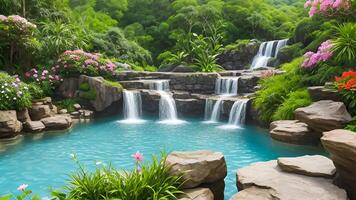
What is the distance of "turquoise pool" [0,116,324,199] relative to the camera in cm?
677

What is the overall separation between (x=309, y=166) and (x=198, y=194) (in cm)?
167

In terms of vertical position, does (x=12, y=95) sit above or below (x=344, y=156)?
above

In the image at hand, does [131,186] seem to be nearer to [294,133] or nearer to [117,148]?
[117,148]

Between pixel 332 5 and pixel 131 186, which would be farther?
pixel 332 5

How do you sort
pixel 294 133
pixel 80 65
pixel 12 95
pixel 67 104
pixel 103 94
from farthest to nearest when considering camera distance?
pixel 80 65
pixel 103 94
pixel 67 104
pixel 12 95
pixel 294 133

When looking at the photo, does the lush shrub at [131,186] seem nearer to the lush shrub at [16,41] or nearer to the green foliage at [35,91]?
the green foliage at [35,91]

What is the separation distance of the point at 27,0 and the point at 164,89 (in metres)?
7.82

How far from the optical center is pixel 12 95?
10.3m

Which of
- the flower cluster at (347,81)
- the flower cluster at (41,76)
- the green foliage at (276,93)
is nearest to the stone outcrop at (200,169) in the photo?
the flower cluster at (347,81)

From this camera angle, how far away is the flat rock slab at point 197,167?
4.38 meters

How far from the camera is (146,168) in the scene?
173 inches

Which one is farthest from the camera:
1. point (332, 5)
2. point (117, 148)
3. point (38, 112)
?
point (38, 112)

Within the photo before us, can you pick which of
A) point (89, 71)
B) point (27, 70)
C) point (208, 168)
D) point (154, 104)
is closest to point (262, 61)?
point (154, 104)

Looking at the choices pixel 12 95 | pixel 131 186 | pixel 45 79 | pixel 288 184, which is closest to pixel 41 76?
pixel 45 79
